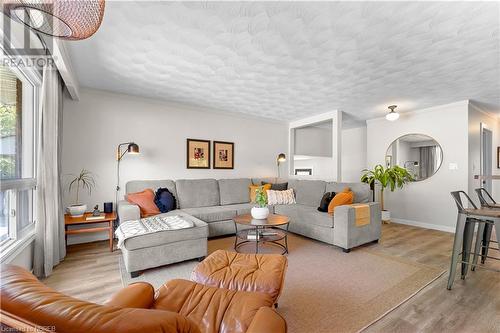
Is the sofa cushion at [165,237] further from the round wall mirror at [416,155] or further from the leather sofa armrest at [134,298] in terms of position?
the round wall mirror at [416,155]

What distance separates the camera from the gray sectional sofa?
3.02 m

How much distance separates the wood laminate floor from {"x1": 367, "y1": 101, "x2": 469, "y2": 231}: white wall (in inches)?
49.0

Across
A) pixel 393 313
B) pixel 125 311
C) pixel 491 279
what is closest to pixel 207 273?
pixel 125 311

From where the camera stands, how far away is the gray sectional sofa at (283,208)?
3.02 meters

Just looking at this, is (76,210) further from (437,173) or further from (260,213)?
(437,173)

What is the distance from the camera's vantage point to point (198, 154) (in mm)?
4484

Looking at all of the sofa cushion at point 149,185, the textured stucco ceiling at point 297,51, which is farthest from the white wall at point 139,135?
the textured stucco ceiling at point 297,51

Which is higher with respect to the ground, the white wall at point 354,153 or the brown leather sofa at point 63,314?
the white wall at point 354,153

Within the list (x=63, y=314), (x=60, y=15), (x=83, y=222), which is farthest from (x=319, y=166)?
(x=63, y=314)

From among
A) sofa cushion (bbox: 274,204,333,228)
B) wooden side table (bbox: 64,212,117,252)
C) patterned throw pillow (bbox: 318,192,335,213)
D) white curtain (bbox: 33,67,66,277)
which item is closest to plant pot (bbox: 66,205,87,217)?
wooden side table (bbox: 64,212,117,252)

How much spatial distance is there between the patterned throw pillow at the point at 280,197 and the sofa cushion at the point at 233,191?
0.52 meters

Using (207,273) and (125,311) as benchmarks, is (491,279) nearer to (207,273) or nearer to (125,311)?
(207,273)

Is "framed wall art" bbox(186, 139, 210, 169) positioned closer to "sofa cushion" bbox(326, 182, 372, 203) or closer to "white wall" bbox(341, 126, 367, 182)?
"sofa cushion" bbox(326, 182, 372, 203)

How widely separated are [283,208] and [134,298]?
10.2ft
